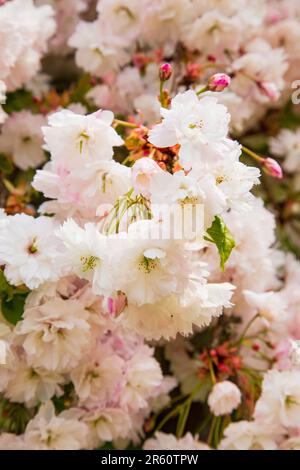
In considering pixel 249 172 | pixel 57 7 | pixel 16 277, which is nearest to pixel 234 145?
pixel 249 172

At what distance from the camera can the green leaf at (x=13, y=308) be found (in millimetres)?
1207

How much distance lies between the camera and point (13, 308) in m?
1.21

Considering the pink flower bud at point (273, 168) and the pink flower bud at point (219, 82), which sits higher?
the pink flower bud at point (219, 82)

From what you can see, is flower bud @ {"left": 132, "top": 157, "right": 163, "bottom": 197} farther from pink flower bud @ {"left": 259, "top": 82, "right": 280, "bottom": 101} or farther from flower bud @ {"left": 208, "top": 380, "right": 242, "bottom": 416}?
pink flower bud @ {"left": 259, "top": 82, "right": 280, "bottom": 101}

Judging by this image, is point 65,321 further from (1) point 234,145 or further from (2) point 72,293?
(1) point 234,145

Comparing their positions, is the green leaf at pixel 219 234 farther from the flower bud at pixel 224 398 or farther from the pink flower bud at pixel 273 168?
the flower bud at pixel 224 398

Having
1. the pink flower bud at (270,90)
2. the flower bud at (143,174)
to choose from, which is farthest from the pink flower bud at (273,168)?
the pink flower bud at (270,90)

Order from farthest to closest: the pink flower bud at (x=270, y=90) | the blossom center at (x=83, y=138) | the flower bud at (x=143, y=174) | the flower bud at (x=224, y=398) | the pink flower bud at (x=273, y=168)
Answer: the pink flower bud at (x=270, y=90)
the flower bud at (x=224, y=398)
the pink flower bud at (x=273, y=168)
the blossom center at (x=83, y=138)
the flower bud at (x=143, y=174)

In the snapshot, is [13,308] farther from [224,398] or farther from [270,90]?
[270,90]

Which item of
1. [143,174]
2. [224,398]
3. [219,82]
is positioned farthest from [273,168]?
[224,398]

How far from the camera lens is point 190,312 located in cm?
108

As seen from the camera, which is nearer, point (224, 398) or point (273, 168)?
point (273, 168)

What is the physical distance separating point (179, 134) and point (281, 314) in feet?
2.00

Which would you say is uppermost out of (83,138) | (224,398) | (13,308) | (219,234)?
(83,138)
